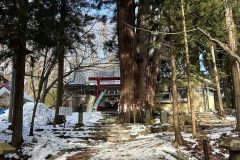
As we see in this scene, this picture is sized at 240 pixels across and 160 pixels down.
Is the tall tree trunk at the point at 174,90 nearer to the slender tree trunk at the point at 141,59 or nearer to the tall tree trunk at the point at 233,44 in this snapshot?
the tall tree trunk at the point at 233,44

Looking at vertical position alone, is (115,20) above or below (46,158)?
above

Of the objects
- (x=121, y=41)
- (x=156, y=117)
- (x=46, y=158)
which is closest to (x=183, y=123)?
(x=156, y=117)

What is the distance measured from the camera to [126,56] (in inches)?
733

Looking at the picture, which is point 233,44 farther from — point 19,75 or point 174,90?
point 19,75

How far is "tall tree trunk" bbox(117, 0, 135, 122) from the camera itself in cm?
1786

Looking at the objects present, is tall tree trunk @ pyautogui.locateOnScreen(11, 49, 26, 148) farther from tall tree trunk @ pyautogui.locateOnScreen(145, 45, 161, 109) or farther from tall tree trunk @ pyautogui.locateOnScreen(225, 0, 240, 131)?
tall tree trunk @ pyautogui.locateOnScreen(145, 45, 161, 109)

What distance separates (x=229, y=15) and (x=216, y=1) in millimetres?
893

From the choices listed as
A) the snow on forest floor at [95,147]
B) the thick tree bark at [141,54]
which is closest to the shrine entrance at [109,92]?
the thick tree bark at [141,54]

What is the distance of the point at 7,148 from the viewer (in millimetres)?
3840

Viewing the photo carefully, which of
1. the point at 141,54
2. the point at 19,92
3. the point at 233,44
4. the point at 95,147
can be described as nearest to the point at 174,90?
the point at 233,44

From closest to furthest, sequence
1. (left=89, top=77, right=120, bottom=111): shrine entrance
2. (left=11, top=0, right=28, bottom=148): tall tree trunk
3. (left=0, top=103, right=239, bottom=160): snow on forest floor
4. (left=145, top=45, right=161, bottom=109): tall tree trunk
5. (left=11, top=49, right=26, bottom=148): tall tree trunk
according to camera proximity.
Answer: (left=0, top=103, right=239, bottom=160): snow on forest floor < (left=11, top=0, right=28, bottom=148): tall tree trunk < (left=11, top=49, right=26, bottom=148): tall tree trunk < (left=145, top=45, right=161, bottom=109): tall tree trunk < (left=89, top=77, right=120, bottom=111): shrine entrance

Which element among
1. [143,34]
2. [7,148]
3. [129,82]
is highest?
[143,34]

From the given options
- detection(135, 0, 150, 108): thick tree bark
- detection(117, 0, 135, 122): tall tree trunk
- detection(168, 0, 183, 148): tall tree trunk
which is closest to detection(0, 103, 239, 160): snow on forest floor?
detection(168, 0, 183, 148): tall tree trunk

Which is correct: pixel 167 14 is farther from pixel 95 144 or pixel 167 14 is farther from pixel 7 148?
pixel 7 148
